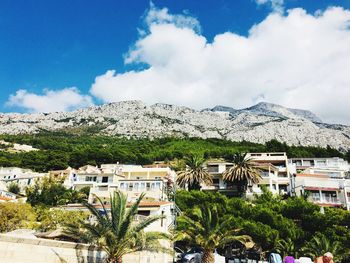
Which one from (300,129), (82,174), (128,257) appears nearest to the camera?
(128,257)

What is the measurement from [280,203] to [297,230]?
693 cm

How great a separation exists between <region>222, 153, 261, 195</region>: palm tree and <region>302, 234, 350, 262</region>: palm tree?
1790cm

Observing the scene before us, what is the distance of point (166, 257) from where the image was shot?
27.5 metres

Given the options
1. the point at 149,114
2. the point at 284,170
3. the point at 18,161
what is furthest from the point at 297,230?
the point at 149,114

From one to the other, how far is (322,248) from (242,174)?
2063 cm

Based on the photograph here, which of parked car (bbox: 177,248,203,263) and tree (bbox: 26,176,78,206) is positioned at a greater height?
tree (bbox: 26,176,78,206)

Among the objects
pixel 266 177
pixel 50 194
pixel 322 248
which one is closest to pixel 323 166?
pixel 266 177

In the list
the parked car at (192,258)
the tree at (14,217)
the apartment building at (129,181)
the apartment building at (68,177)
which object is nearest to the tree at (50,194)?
the apartment building at (129,181)

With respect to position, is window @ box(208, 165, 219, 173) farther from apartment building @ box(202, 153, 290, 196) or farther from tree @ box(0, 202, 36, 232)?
tree @ box(0, 202, 36, 232)

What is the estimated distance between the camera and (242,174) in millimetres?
52469

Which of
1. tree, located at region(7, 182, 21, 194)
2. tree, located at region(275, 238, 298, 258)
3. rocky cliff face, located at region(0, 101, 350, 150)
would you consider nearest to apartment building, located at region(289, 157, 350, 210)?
tree, located at region(275, 238, 298, 258)

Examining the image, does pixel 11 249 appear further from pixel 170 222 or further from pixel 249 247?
pixel 249 247

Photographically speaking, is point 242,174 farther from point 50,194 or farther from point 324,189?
point 50,194

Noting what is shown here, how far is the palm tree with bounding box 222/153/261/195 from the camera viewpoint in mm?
52562
